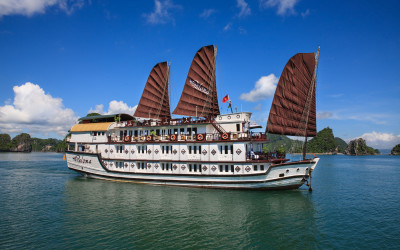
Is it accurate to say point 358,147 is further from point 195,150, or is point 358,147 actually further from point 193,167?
point 193,167

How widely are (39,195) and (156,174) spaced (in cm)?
1097

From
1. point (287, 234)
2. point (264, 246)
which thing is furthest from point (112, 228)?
point (287, 234)

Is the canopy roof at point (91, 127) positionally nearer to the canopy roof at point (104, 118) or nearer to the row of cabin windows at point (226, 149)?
the canopy roof at point (104, 118)

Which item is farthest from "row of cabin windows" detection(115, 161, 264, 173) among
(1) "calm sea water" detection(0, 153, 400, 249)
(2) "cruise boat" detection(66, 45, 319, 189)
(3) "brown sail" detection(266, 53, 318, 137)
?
(3) "brown sail" detection(266, 53, 318, 137)

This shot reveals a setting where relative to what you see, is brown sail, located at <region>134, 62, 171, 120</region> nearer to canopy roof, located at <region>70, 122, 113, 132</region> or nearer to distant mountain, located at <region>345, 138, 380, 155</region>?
canopy roof, located at <region>70, 122, 113, 132</region>

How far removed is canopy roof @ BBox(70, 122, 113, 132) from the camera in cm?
2892

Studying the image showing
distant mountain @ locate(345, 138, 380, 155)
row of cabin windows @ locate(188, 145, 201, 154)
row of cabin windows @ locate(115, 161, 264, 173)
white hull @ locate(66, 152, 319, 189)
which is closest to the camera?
white hull @ locate(66, 152, 319, 189)

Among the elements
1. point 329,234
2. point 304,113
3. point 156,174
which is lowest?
point 329,234

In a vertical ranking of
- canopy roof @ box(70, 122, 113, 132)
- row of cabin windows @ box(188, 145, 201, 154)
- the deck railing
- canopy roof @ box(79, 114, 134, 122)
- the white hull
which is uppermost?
canopy roof @ box(79, 114, 134, 122)

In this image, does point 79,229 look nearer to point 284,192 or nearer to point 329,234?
point 329,234

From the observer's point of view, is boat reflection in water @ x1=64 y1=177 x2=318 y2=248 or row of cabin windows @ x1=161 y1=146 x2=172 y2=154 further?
row of cabin windows @ x1=161 y1=146 x2=172 y2=154

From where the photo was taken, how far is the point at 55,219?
1441 centimetres

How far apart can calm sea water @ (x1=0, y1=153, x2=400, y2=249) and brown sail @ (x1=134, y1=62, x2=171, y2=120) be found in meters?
11.6

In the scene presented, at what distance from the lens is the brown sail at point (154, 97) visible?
3075 centimetres
